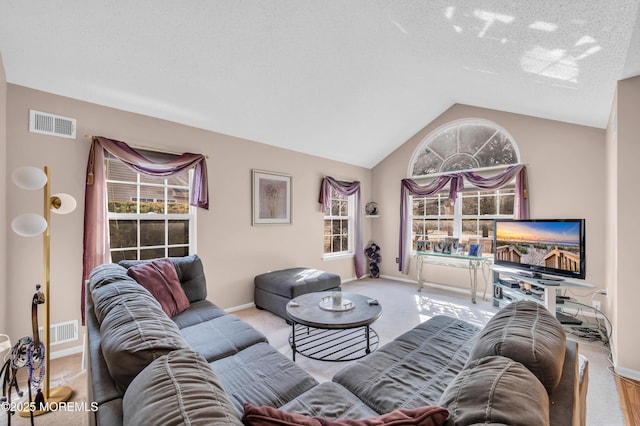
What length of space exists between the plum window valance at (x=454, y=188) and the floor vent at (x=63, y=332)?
471 centimetres

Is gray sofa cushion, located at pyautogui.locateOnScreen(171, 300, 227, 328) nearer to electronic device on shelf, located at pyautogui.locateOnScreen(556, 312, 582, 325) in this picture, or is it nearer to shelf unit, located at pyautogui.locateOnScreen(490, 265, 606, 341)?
shelf unit, located at pyautogui.locateOnScreen(490, 265, 606, 341)

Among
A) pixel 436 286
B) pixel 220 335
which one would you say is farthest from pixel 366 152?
pixel 220 335

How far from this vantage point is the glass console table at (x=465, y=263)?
4250 mm

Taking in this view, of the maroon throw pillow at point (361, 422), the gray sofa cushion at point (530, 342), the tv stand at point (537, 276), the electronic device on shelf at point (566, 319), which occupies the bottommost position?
the electronic device on shelf at point (566, 319)

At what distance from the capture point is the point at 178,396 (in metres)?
0.75

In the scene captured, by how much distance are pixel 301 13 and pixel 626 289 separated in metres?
3.46

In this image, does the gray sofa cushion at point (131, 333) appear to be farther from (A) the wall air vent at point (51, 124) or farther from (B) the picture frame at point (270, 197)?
(B) the picture frame at point (270, 197)

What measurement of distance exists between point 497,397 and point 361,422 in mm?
382

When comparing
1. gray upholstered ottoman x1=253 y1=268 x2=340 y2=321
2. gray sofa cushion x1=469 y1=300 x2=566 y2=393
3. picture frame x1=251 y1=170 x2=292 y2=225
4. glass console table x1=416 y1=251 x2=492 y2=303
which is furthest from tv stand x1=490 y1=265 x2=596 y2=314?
picture frame x1=251 y1=170 x2=292 y2=225

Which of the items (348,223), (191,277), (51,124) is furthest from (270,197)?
(51,124)

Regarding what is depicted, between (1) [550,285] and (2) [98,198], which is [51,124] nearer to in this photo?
(2) [98,198]

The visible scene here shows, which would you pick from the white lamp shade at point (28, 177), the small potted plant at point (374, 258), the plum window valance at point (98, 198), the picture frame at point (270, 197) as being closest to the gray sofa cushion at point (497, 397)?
the white lamp shade at point (28, 177)

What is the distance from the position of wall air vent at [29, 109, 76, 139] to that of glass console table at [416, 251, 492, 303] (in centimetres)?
482

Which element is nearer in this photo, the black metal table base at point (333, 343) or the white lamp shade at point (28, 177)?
the white lamp shade at point (28, 177)
